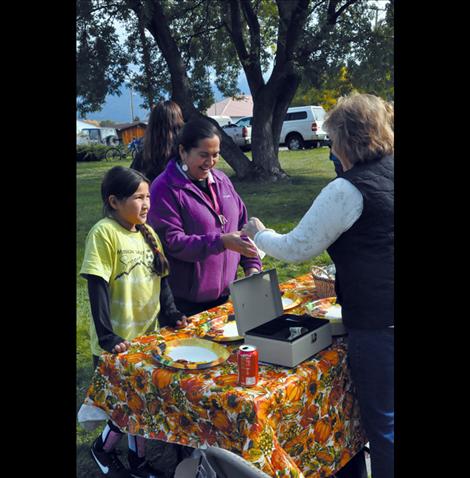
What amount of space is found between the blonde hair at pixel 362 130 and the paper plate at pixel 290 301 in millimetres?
958

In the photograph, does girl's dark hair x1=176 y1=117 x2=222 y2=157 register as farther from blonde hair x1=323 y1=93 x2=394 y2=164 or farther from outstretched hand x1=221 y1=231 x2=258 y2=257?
blonde hair x1=323 y1=93 x2=394 y2=164

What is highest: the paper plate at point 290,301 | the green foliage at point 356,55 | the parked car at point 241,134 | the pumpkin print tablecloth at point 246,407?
the green foliage at point 356,55

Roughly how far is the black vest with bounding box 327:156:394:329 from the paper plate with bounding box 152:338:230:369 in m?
0.55

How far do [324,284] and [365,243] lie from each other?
95cm

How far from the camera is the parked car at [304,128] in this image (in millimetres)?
23766

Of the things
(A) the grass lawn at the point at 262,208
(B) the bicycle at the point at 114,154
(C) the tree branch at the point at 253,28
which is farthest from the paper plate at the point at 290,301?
(B) the bicycle at the point at 114,154

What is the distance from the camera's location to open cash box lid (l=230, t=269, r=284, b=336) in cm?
241

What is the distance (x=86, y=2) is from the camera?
13234 mm

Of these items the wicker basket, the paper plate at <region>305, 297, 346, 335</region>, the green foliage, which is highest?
the green foliage

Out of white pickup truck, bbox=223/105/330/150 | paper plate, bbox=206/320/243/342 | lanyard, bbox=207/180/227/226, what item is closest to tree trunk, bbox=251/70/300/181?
white pickup truck, bbox=223/105/330/150

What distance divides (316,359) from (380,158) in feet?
2.67

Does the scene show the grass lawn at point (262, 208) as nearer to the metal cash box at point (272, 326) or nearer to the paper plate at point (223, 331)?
the paper plate at point (223, 331)
